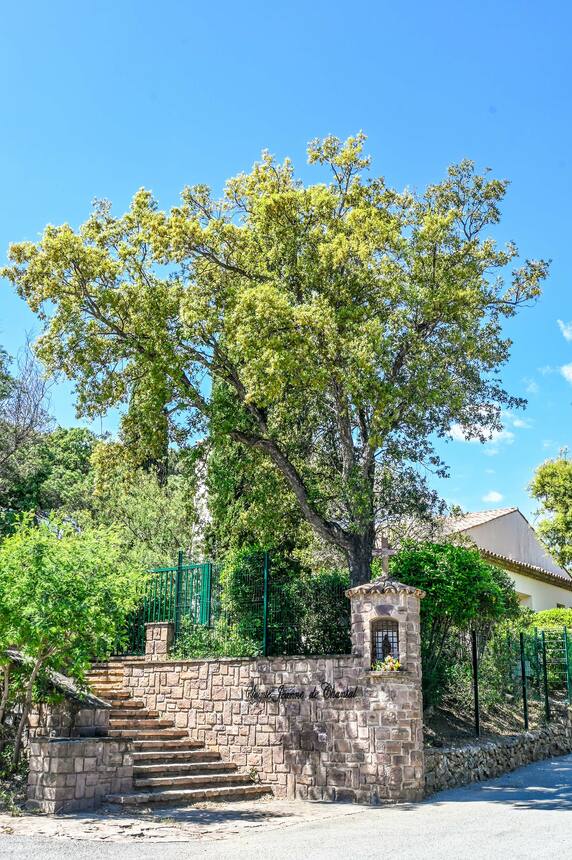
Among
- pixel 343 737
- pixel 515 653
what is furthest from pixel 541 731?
pixel 343 737

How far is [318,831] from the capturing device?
10.3 meters

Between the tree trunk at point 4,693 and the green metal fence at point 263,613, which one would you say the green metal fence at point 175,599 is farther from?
the tree trunk at point 4,693

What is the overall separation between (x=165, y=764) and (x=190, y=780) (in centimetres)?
57

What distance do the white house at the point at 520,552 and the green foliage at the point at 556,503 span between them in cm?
72

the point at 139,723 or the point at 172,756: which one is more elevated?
the point at 139,723

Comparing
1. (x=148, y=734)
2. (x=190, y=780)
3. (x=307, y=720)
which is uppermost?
(x=307, y=720)

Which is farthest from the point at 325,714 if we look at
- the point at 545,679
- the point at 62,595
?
the point at 545,679

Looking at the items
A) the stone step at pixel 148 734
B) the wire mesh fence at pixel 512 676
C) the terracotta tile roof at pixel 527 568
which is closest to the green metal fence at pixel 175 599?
the stone step at pixel 148 734

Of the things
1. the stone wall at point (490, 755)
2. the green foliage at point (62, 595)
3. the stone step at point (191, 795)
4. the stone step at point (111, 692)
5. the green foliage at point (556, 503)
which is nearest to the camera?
the green foliage at point (62, 595)

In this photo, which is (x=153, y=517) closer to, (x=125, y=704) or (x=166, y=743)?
(x=125, y=704)

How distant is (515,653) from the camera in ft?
60.0

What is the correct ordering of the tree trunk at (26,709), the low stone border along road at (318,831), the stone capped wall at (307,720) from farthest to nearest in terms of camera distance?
1. the stone capped wall at (307,720)
2. the tree trunk at (26,709)
3. the low stone border along road at (318,831)

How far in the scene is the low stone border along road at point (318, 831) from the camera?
28.7 ft

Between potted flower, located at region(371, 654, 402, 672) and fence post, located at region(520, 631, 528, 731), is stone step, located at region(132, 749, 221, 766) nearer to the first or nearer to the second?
potted flower, located at region(371, 654, 402, 672)
